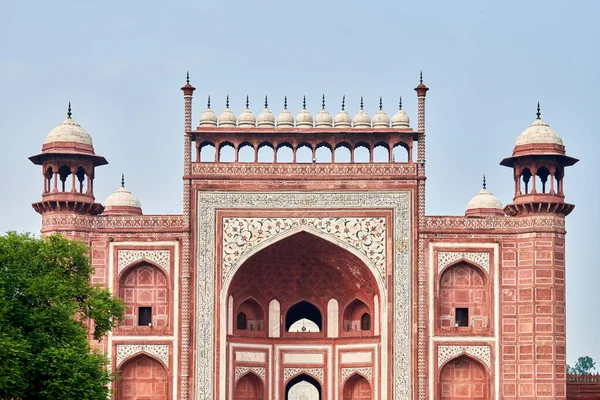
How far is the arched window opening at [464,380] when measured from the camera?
29938 mm

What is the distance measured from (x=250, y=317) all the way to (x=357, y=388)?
9.29ft

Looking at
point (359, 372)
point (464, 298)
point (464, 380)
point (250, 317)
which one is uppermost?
point (464, 298)

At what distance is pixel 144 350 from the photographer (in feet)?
98.5

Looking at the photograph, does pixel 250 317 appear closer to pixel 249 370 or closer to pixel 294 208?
pixel 249 370

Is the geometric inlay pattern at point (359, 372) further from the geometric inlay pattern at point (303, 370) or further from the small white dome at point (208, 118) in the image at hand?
the small white dome at point (208, 118)

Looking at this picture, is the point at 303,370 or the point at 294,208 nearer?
the point at 294,208

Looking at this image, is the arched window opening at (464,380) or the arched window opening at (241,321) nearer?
the arched window opening at (464,380)

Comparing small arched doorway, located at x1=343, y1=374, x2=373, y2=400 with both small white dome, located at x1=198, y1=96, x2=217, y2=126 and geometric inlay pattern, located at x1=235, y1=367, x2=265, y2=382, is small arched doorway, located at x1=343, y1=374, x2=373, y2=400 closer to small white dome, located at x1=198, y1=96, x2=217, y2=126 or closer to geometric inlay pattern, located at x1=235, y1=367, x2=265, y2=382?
geometric inlay pattern, located at x1=235, y1=367, x2=265, y2=382

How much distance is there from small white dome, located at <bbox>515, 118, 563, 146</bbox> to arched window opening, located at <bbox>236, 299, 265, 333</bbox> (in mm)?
6746

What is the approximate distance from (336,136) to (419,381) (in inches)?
214

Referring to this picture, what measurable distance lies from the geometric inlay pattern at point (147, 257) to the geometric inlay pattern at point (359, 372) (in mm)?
4567

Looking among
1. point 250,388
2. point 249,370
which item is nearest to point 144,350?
point 249,370

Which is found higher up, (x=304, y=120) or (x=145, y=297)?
(x=304, y=120)

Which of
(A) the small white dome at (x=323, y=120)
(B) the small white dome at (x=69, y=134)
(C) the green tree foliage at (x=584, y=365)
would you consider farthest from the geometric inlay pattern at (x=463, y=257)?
(C) the green tree foliage at (x=584, y=365)
